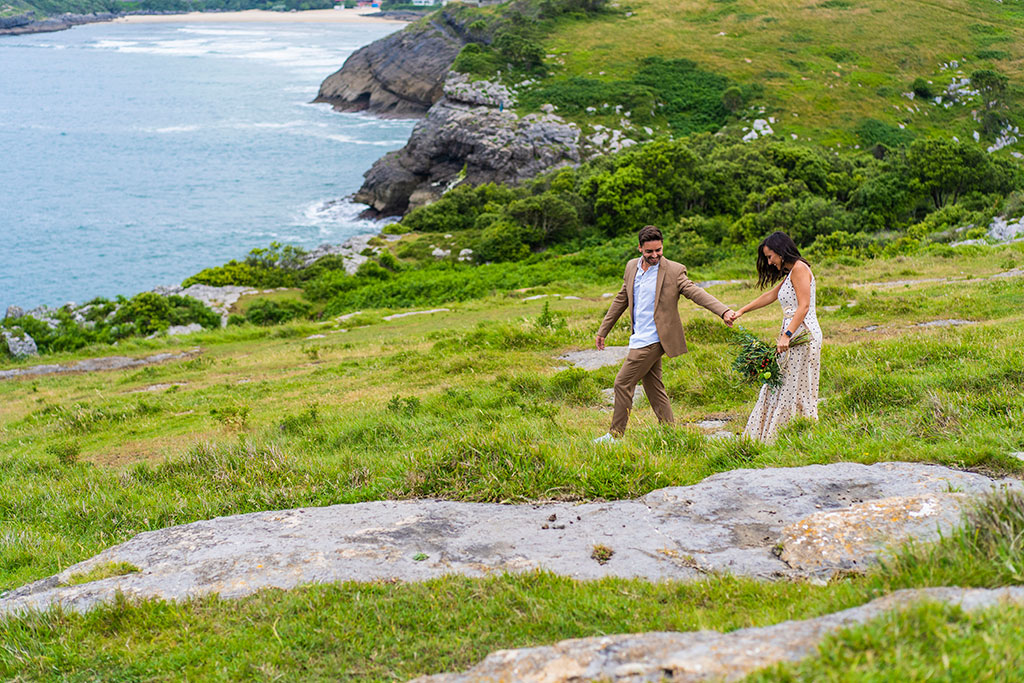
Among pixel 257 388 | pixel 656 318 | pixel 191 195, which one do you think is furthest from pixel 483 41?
pixel 656 318

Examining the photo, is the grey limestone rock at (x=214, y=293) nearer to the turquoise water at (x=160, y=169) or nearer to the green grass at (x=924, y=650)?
the turquoise water at (x=160, y=169)

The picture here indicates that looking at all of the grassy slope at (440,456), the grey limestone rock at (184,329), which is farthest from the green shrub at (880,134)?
the grey limestone rock at (184,329)

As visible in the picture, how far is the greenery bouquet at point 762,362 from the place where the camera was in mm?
8773

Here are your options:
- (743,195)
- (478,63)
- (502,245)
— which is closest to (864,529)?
(502,245)

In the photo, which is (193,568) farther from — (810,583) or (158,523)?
(810,583)

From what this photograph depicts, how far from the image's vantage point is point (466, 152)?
265ft

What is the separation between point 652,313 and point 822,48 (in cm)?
10363

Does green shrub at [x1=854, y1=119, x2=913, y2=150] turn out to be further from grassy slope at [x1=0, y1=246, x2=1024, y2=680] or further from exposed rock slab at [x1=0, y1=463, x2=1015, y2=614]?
exposed rock slab at [x1=0, y1=463, x2=1015, y2=614]

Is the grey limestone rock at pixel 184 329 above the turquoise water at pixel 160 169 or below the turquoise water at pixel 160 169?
below

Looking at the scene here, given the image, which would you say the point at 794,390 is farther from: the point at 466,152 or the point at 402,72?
the point at 402,72

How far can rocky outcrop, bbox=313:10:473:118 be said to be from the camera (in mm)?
119062

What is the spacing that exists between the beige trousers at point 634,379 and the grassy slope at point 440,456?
524 mm

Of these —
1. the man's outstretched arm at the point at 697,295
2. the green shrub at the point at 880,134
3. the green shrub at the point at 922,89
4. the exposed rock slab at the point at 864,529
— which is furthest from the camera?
the green shrub at the point at 922,89

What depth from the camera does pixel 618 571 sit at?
5.54 meters
